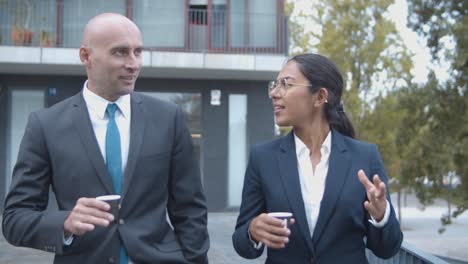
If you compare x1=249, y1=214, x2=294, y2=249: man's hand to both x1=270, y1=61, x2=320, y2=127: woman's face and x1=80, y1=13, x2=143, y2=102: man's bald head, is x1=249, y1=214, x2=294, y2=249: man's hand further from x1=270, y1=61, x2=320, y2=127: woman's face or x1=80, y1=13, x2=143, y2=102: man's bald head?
x1=80, y1=13, x2=143, y2=102: man's bald head

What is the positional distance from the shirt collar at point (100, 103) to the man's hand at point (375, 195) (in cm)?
115

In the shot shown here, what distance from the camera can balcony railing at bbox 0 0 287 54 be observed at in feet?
53.5

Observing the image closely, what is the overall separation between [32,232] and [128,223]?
42 centimetres

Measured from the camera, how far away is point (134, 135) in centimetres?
287

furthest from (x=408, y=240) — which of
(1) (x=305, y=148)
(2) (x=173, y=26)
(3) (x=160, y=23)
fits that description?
(1) (x=305, y=148)

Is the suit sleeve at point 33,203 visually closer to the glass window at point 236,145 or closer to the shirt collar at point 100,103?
the shirt collar at point 100,103

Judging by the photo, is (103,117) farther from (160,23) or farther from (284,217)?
(160,23)

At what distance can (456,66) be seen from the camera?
12445mm

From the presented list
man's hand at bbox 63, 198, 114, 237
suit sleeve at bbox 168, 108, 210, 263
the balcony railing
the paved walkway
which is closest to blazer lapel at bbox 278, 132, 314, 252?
suit sleeve at bbox 168, 108, 210, 263

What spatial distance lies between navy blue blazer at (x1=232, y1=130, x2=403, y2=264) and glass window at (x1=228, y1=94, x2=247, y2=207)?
13947mm

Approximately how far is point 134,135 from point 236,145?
14.4 meters

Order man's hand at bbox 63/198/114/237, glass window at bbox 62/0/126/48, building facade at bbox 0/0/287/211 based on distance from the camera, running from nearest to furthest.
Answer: man's hand at bbox 63/198/114/237 < building facade at bbox 0/0/287/211 < glass window at bbox 62/0/126/48

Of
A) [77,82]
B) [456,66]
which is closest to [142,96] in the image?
[456,66]

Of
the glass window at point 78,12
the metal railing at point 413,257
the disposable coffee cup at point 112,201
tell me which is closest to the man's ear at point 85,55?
the disposable coffee cup at point 112,201
